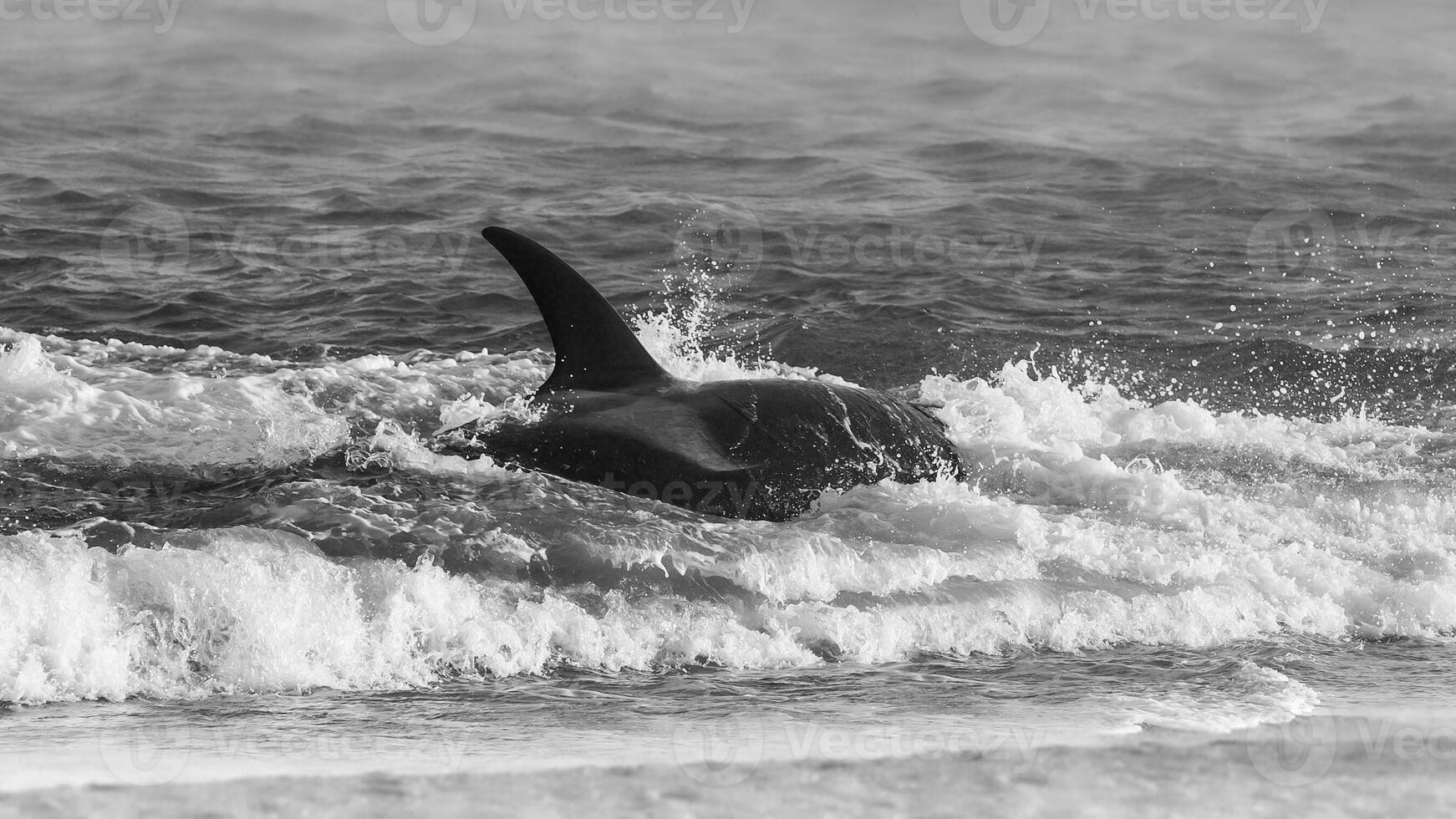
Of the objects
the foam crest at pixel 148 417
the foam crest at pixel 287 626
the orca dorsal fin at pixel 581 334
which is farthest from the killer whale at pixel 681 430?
the foam crest at pixel 148 417

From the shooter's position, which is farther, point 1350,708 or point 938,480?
point 938,480

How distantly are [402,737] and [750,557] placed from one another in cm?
238

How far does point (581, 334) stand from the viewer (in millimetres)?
8336

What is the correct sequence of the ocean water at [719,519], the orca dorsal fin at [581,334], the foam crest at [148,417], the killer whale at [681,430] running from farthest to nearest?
the foam crest at [148,417] → the orca dorsal fin at [581,334] → the killer whale at [681,430] → the ocean water at [719,519]

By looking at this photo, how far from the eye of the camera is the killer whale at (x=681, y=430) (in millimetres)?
7668

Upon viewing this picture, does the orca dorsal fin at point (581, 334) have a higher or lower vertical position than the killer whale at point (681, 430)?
higher

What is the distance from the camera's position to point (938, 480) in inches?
327

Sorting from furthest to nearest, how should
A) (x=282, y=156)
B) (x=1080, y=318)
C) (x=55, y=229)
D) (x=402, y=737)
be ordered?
(x=282, y=156), (x=55, y=229), (x=1080, y=318), (x=402, y=737)

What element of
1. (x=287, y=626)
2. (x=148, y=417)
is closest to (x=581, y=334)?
(x=287, y=626)

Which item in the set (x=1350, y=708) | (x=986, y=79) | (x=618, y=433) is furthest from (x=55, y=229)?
(x=986, y=79)

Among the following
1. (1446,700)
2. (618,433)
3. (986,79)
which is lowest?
(1446,700)

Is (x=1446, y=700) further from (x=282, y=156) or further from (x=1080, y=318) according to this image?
(x=282, y=156)

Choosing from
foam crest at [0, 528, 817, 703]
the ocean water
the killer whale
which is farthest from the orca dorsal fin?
foam crest at [0, 528, 817, 703]

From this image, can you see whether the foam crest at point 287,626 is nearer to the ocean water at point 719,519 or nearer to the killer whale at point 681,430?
the ocean water at point 719,519
